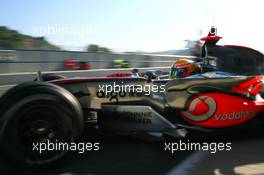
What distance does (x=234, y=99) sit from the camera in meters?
4.01

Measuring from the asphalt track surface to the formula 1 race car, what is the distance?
0.22 m

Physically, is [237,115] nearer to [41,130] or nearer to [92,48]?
[41,130]

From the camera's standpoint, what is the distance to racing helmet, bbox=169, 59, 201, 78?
4.82 m

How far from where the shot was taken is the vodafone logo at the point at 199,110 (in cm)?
393

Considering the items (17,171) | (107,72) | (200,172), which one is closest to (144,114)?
(200,172)

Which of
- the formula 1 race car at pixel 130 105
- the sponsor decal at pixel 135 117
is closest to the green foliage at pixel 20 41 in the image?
the formula 1 race car at pixel 130 105

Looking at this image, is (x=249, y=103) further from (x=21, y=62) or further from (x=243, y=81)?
(x=21, y=62)

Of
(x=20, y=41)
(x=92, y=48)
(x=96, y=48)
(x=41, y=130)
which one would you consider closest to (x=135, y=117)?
(x=41, y=130)

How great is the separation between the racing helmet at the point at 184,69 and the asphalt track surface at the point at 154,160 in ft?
3.33

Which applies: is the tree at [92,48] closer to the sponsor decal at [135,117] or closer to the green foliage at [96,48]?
the green foliage at [96,48]

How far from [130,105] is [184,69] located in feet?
4.63

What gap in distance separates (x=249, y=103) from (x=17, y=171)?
8.99 feet

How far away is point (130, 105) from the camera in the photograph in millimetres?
3791

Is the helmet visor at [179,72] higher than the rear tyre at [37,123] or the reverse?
higher
